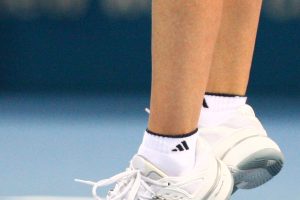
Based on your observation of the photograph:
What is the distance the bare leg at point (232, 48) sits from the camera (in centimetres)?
87

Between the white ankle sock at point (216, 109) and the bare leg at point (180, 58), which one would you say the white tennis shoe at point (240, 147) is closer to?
the white ankle sock at point (216, 109)

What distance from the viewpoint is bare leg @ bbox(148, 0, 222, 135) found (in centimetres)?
70

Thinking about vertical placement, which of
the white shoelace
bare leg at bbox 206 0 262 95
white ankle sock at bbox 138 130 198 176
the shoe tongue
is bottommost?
the white shoelace

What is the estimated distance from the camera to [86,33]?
180 cm

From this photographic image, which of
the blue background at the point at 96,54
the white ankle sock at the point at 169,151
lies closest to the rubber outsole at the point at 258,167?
the white ankle sock at the point at 169,151

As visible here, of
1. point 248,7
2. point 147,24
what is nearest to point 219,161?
point 248,7

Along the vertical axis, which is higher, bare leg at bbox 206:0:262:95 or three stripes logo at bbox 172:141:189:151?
bare leg at bbox 206:0:262:95

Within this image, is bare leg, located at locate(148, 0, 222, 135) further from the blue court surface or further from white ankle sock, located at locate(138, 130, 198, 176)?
the blue court surface

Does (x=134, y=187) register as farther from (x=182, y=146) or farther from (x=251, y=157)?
(x=251, y=157)

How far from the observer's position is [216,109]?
862 millimetres

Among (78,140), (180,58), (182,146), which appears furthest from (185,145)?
(78,140)

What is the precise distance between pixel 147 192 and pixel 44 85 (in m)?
1.12

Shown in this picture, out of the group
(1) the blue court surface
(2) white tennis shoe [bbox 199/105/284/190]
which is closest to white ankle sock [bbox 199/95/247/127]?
(2) white tennis shoe [bbox 199/105/284/190]

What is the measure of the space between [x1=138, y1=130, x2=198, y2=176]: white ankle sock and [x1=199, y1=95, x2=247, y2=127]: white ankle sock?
11 cm
